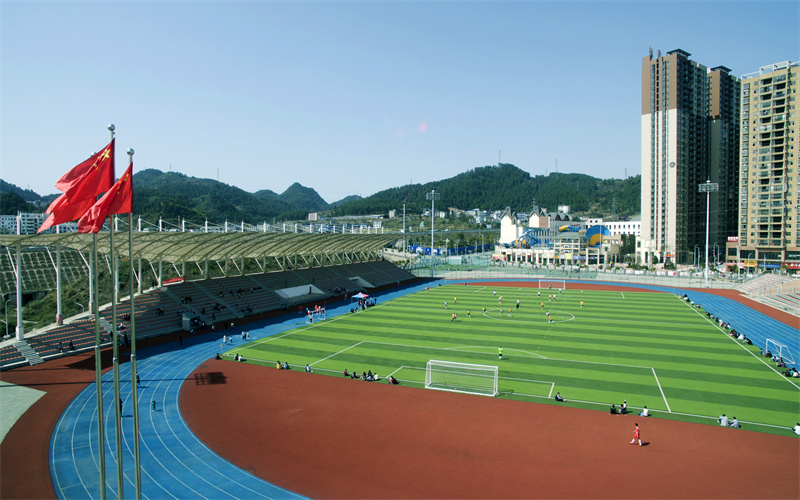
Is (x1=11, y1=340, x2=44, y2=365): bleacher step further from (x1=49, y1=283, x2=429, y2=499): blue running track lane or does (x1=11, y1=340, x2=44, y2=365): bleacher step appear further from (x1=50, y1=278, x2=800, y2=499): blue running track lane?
(x1=49, y1=283, x2=429, y2=499): blue running track lane

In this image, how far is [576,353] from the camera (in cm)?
3331

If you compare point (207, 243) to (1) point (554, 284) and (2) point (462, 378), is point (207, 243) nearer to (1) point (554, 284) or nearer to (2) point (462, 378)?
(2) point (462, 378)

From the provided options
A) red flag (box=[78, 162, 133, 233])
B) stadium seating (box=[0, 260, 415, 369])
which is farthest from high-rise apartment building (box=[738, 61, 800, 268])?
red flag (box=[78, 162, 133, 233])

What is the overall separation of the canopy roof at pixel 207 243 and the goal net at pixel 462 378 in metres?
21.7

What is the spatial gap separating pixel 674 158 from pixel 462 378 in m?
102

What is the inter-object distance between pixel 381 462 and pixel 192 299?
35345 mm

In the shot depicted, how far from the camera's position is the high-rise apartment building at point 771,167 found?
86500 millimetres

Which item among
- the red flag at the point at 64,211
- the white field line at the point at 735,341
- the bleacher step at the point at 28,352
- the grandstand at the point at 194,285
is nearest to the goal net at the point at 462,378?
the white field line at the point at 735,341

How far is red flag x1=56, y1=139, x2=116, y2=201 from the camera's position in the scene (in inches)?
428

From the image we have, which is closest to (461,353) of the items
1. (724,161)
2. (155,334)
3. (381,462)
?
(381,462)

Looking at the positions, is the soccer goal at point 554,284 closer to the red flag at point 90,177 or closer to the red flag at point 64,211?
the red flag at point 90,177

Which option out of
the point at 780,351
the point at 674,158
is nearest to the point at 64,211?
the point at 780,351

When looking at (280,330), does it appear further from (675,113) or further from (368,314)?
(675,113)

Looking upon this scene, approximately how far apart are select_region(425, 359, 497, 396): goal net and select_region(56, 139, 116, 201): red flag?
18.9m
